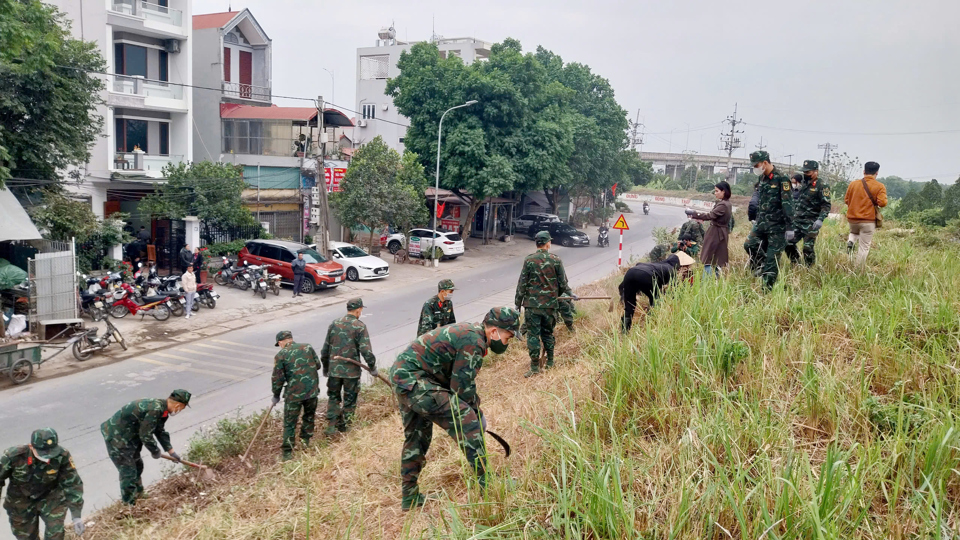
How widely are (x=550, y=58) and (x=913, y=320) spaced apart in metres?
33.1

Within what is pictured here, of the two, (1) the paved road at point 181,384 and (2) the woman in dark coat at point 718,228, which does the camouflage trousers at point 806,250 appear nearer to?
(2) the woman in dark coat at point 718,228

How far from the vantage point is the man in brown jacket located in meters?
8.11

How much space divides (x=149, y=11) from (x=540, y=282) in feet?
63.3

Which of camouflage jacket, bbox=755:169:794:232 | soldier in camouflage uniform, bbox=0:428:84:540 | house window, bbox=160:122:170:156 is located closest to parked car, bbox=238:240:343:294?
house window, bbox=160:122:170:156

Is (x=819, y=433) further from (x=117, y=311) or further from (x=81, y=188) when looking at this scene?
(x=81, y=188)

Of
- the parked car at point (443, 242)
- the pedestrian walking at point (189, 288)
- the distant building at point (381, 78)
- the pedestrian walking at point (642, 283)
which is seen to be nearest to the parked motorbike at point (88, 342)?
the pedestrian walking at point (189, 288)

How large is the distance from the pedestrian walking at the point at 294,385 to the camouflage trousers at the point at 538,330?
97.1 inches

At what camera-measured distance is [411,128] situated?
28703 millimetres

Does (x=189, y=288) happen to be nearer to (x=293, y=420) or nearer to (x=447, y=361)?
(x=293, y=420)

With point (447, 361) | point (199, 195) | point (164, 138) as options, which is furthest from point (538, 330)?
point (164, 138)

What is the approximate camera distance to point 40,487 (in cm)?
578

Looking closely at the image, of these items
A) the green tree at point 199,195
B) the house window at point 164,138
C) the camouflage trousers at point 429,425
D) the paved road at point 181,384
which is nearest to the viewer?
the camouflage trousers at point 429,425

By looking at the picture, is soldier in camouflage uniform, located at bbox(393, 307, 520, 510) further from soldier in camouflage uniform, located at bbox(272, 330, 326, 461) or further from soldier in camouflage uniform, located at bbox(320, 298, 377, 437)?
soldier in camouflage uniform, located at bbox(320, 298, 377, 437)

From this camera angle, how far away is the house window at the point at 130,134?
21812mm
